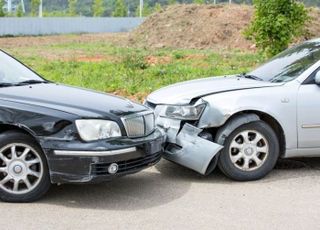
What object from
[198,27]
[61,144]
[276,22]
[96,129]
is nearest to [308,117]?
[96,129]

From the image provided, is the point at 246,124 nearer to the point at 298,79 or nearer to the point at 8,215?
the point at 298,79

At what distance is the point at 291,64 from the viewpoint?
22.9ft

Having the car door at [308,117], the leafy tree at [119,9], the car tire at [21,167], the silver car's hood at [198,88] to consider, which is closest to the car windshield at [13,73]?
the car tire at [21,167]

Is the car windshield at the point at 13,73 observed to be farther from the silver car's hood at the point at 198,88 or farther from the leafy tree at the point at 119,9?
the leafy tree at the point at 119,9

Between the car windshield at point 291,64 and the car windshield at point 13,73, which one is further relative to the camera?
the car windshield at point 291,64

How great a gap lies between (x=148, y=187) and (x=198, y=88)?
136 cm

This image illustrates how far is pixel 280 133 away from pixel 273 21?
6.14 meters

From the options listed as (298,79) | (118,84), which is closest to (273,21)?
(118,84)

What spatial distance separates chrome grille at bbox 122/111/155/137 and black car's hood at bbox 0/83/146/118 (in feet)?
0.25

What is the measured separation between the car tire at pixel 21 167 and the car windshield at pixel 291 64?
2.94 metres

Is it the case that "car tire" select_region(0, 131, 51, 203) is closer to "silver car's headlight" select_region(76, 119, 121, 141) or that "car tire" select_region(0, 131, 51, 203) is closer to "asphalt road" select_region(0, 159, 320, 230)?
"asphalt road" select_region(0, 159, 320, 230)

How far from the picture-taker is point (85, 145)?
5281 mm

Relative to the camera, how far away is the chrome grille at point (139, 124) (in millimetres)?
5625

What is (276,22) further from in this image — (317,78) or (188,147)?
(188,147)
